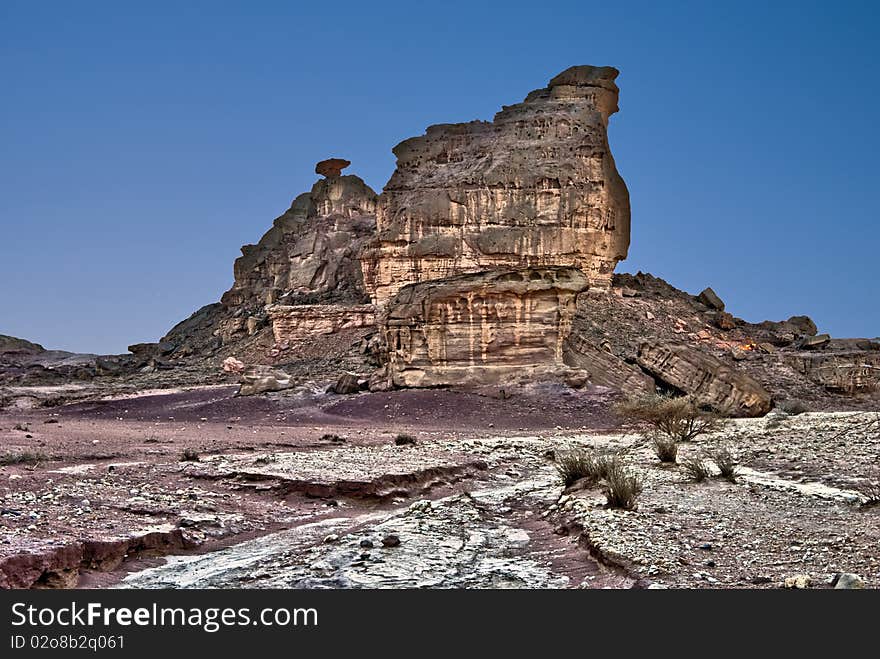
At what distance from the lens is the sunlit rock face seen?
54906 mm

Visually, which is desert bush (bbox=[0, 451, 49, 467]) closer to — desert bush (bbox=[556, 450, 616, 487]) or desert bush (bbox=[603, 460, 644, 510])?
desert bush (bbox=[556, 450, 616, 487])

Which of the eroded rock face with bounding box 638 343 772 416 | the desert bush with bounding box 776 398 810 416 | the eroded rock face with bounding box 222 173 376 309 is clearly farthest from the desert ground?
the eroded rock face with bounding box 222 173 376 309

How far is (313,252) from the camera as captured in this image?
69.8 meters

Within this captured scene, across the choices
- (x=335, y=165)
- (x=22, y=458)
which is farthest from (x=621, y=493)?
(x=335, y=165)

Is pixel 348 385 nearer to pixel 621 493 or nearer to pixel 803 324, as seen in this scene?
pixel 621 493

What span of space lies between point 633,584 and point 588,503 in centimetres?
406

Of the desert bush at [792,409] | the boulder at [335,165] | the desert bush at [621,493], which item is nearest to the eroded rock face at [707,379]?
the desert bush at [792,409]

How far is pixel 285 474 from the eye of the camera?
13742 mm

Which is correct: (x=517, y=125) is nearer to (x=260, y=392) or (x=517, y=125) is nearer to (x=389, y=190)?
(x=389, y=190)

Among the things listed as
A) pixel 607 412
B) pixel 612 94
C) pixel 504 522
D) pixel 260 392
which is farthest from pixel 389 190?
pixel 504 522

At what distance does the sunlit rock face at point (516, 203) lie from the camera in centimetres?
5491

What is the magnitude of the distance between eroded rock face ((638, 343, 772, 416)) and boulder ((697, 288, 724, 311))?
29061 mm

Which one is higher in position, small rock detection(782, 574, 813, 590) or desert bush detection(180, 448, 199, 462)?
small rock detection(782, 574, 813, 590)

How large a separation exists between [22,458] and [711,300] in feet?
182
